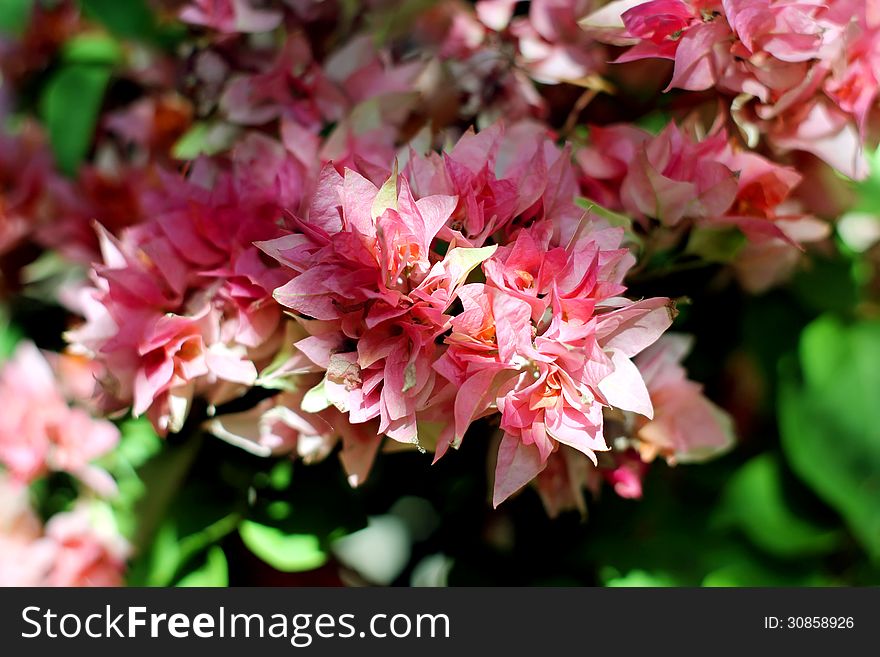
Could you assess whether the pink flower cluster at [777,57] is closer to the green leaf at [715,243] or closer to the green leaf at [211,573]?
the green leaf at [715,243]

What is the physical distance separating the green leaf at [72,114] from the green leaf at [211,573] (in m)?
0.31

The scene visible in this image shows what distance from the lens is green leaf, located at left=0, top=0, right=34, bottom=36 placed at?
619mm

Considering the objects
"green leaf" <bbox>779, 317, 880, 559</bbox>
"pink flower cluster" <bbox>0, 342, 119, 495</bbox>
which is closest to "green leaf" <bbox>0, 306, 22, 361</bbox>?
"pink flower cluster" <bbox>0, 342, 119, 495</bbox>

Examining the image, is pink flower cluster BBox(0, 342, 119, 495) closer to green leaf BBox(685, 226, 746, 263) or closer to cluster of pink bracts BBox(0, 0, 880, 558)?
cluster of pink bracts BBox(0, 0, 880, 558)

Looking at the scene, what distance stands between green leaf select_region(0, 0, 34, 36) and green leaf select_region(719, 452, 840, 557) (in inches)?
24.8

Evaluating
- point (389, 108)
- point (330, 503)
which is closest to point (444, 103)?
point (389, 108)

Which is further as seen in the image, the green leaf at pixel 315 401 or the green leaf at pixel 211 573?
the green leaf at pixel 211 573

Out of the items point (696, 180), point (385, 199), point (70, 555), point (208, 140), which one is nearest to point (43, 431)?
point (70, 555)

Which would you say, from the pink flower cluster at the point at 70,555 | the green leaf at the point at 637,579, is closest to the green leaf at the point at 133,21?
the pink flower cluster at the point at 70,555

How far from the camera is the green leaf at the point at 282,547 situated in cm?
48

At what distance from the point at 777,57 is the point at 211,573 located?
1.40ft

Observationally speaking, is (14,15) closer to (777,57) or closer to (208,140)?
(208,140)

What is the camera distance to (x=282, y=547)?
0.48m
